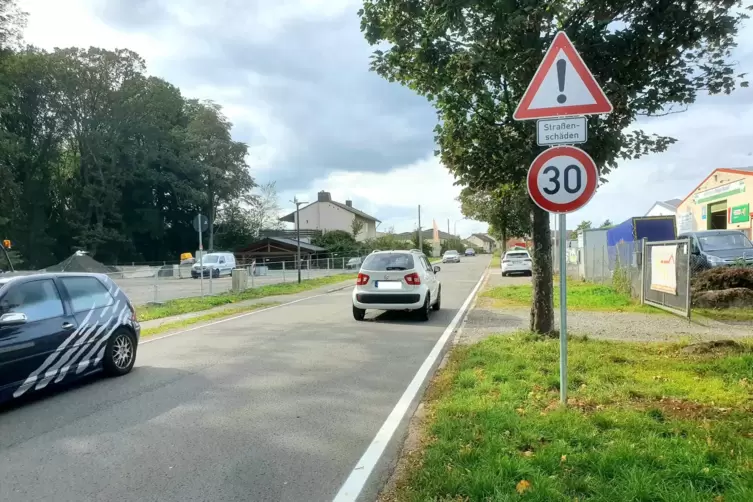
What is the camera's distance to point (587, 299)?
51.6 ft

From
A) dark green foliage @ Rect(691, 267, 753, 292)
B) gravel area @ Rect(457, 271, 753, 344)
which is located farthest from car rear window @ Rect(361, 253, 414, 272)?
dark green foliage @ Rect(691, 267, 753, 292)

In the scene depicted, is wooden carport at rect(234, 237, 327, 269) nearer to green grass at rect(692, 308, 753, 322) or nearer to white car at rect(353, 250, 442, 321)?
white car at rect(353, 250, 442, 321)

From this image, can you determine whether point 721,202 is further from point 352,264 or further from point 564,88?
point 564,88

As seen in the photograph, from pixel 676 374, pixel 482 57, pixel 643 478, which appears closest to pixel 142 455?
pixel 643 478

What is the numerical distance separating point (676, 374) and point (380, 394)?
3274 mm

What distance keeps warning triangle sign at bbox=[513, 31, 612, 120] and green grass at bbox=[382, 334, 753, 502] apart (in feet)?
8.72

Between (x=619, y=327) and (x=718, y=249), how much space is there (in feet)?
33.8

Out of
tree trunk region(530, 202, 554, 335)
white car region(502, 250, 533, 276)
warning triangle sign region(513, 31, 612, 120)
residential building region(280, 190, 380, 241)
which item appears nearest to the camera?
warning triangle sign region(513, 31, 612, 120)

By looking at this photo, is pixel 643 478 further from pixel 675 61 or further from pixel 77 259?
pixel 77 259

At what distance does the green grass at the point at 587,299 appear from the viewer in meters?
13.8

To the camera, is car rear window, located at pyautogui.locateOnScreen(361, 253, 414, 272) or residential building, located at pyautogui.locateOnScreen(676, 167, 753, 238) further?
residential building, located at pyautogui.locateOnScreen(676, 167, 753, 238)

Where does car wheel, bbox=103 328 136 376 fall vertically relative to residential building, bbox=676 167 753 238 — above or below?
below

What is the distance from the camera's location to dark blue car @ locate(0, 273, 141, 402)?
5805 mm

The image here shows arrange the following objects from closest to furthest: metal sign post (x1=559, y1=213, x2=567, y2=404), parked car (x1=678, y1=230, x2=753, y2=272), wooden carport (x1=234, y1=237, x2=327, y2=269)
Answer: metal sign post (x1=559, y1=213, x2=567, y2=404) < parked car (x1=678, y1=230, x2=753, y2=272) < wooden carport (x1=234, y1=237, x2=327, y2=269)
